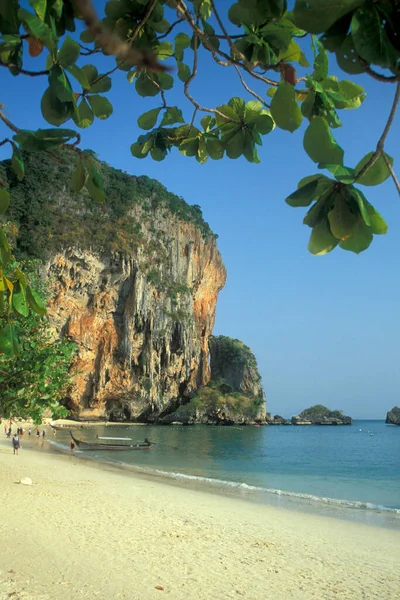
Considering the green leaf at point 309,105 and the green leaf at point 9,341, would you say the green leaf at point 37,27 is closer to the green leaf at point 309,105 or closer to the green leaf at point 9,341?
the green leaf at point 309,105

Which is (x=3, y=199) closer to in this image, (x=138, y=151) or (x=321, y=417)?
(x=138, y=151)

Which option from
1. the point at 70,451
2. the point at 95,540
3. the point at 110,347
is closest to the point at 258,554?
the point at 95,540

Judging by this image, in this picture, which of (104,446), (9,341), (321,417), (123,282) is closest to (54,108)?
(9,341)

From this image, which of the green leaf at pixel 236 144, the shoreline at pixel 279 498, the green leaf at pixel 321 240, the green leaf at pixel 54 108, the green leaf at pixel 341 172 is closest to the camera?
the green leaf at pixel 341 172

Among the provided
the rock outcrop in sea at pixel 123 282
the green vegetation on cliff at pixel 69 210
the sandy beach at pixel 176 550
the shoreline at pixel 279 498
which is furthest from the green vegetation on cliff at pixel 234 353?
the sandy beach at pixel 176 550

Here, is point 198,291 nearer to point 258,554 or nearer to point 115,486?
point 115,486

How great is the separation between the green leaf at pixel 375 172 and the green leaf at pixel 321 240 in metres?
0.11

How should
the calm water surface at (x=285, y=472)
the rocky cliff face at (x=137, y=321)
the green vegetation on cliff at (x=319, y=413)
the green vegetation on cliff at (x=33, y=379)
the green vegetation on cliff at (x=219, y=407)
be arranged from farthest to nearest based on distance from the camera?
the green vegetation on cliff at (x=319, y=413), the green vegetation on cliff at (x=219, y=407), the rocky cliff face at (x=137, y=321), the calm water surface at (x=285, y=472), the green vegetation on cliff at (x=33, y=379)

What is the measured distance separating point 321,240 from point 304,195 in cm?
12

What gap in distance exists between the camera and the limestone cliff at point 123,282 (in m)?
49.2

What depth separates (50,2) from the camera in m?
0.96

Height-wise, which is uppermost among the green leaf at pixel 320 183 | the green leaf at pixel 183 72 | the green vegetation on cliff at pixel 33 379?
the green leaf at pixel 183 72

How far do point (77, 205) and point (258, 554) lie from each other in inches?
2008

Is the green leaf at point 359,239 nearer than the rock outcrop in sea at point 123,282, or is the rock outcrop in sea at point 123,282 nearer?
the green leaf at point 359,239
